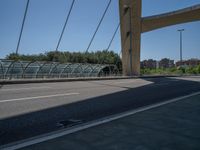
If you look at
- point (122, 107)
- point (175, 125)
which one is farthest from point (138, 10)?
point (175, 125)

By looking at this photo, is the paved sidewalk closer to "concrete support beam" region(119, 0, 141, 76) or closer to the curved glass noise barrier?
the curved glass noise barrier

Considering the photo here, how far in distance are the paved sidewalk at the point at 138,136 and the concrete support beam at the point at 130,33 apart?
82.1 ft

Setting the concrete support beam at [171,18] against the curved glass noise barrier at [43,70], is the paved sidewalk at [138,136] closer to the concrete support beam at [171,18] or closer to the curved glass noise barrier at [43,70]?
the curved glass noise barrier at [43,70]

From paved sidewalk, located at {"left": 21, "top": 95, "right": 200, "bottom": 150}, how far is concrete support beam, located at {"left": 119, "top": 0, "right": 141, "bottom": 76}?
25017mm

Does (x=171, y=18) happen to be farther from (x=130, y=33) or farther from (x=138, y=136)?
(x=138, y=136)

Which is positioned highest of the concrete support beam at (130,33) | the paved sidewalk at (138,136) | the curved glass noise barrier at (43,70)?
the concrete support beam at (130,33)

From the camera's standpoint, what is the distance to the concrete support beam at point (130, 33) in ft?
95.3

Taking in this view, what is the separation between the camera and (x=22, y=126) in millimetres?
4664

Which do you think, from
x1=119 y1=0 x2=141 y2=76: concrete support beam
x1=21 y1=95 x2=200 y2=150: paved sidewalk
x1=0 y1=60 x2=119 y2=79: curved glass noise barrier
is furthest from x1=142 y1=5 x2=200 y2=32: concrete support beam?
x1=21 y1=95 x2=200 y2=150: paved sidewalk

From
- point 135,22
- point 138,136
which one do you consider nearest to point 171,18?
point 135,22

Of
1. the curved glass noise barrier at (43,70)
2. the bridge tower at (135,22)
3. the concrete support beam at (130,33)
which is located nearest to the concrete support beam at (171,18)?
the bridge tower at (135,22)

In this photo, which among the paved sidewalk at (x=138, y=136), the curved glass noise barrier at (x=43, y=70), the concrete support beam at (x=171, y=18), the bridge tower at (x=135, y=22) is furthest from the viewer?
the concrete support beam at (x=171, y=18)

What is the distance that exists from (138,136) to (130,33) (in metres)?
27.2

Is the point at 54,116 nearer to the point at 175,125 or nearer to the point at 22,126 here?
the point at 22,126
